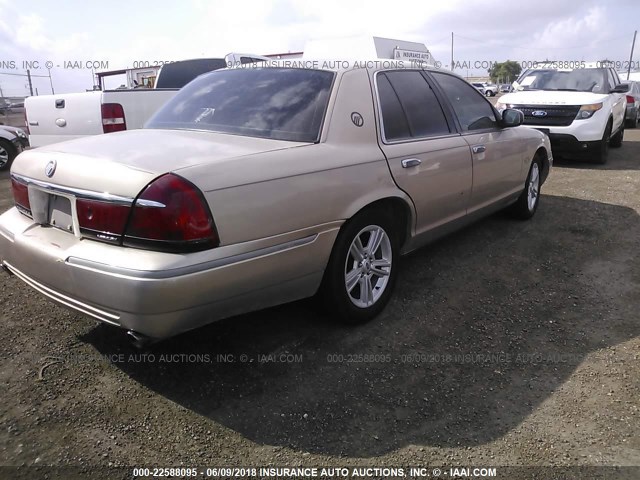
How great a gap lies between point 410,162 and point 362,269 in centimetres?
77

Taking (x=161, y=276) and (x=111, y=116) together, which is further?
(x=111, y=116)

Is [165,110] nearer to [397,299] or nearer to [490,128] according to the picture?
[397,299]

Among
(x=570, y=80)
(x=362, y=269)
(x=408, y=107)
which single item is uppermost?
(x=570, y=80)

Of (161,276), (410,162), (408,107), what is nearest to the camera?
(161,276)

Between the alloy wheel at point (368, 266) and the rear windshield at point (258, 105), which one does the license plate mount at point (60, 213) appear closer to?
the rear windshield at point (258, 105)

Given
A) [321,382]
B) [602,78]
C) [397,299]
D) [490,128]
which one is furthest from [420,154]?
[602,78]

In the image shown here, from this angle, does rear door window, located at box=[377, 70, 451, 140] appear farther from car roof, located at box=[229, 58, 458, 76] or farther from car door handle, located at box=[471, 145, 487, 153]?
car door handle, located at box=[471, 145, 487, 153]

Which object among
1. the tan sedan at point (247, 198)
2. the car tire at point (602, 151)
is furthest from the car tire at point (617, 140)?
the tan sedan at point (247, 198)

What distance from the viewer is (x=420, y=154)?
3.40m

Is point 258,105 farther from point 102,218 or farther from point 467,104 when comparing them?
point 467,104

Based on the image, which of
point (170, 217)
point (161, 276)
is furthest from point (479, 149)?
point (161, 276)

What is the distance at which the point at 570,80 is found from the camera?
379 inches

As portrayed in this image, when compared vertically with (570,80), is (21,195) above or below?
below

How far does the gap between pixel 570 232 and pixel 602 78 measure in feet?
19.3
